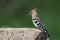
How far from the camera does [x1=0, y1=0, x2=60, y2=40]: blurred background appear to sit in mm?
22612

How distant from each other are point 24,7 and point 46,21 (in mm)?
5149

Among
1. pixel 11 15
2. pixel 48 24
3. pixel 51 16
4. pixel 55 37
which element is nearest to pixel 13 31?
pixel 55 37

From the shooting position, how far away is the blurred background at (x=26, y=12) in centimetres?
2261

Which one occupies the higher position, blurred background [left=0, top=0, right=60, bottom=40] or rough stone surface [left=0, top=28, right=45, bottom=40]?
blurred background [left=0, top=0, right=60, bottom=40]

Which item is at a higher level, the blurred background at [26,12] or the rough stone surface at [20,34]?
the blurred background at [26,12]

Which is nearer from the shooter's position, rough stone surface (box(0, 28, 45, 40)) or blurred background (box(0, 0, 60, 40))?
rough stone surface (box(0, 28, 45, 40))

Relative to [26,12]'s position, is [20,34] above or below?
below

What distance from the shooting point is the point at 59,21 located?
890 inches

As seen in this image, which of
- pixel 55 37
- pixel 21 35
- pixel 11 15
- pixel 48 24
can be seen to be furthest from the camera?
pixel 11 15

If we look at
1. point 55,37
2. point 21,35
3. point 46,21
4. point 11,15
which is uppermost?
point 11,15

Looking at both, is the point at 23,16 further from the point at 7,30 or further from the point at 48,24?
the point at 7,30

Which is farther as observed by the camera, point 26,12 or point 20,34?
point 26,12

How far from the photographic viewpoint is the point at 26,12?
2586cm

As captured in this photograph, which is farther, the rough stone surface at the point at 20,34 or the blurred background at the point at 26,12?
the blurred background at the point at 26,12
